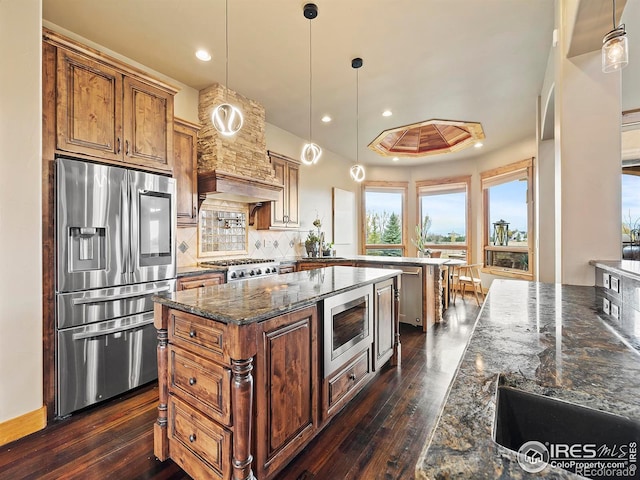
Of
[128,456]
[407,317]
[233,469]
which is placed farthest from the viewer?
[407,317]

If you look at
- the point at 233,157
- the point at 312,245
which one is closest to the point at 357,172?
the point at 233,157

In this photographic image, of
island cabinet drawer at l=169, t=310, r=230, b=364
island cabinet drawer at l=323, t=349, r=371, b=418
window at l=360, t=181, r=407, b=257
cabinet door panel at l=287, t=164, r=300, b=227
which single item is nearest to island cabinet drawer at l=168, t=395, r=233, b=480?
island cabinet drawer at l=169, t=310, r=230, b=364

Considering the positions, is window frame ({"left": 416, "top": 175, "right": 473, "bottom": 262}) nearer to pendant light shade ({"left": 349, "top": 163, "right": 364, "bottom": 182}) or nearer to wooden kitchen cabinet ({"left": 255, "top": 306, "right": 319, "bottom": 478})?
pendant light shade ({"left": 349, "top": 163, "right": 364, "bottom": 182})

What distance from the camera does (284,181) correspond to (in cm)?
463

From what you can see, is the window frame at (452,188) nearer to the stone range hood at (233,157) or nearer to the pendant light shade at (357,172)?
the pendant light shade at (357,172)

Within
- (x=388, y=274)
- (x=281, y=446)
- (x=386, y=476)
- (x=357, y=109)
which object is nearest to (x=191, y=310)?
(x=281, y=446)

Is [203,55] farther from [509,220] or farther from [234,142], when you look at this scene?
[509,220]

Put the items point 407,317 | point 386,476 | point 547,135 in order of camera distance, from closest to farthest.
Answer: point 386,476
point 547,135
point 407,317

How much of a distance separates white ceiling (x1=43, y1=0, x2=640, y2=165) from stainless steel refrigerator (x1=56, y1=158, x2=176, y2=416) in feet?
4.45

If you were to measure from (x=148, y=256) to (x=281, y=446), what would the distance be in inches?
73.2

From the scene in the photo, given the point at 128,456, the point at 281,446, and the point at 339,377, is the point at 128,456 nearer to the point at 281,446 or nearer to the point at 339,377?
the point at 281,446

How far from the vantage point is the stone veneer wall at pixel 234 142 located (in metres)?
3.41

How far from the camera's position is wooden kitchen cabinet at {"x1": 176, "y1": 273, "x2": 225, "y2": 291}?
2.78 meters

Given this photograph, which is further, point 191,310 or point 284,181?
point 284,181
